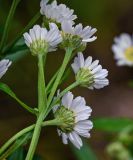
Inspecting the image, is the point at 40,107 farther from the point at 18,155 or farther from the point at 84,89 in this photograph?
the point at 84,89

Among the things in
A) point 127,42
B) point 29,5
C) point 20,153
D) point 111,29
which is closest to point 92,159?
point 127,42

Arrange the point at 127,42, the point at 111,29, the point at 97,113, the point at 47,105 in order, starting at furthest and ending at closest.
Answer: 1. the point at 111,29
2. the point at 97,113
3. the point at 127,42
4. the point at 47,105

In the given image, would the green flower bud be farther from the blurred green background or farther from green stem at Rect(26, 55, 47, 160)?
the blurred green background

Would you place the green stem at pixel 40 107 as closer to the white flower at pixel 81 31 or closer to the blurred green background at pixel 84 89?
the white flower at pixel 81 31

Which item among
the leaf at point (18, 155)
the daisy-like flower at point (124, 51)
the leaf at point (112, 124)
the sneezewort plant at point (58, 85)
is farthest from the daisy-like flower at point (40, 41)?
the daisy-like flower at point (124, 51)

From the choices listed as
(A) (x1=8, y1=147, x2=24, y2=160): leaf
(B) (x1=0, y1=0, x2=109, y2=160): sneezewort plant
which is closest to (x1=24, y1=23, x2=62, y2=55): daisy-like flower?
(B) (x1=0, y1=0, x2=109, y2=160): sneezewort plant

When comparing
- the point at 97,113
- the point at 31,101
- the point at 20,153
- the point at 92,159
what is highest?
the point at 97,113

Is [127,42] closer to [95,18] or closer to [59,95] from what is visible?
[95,18]
